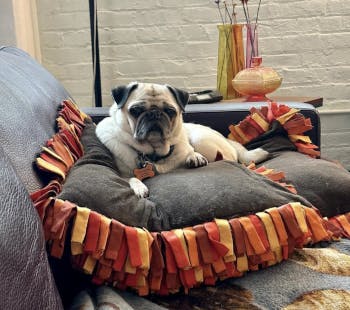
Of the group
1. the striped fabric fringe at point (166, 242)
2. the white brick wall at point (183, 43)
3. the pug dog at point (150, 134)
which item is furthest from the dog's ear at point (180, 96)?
the white brick wall at point (183, 43)

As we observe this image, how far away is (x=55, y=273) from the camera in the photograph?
0.87 meters

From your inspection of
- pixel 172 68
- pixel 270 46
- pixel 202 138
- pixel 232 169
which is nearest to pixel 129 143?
pixel 202 138

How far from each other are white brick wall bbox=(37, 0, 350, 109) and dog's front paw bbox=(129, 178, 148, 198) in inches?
52.4

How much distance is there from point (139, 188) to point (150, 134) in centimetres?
30

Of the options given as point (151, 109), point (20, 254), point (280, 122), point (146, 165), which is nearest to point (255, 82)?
point (280, 122)

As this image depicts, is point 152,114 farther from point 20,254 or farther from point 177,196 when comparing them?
point 20,254

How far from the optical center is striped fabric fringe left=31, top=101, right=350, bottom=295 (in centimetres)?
88

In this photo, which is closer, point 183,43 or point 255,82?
point 255,82

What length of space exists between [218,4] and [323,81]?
62 cm

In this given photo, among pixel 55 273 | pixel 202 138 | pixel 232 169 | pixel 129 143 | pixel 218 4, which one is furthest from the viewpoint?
pixel 218 4

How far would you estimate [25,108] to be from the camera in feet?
3.62

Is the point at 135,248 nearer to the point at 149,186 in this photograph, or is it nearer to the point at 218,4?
the point at 149,186

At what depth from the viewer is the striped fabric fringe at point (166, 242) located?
0.88 metres

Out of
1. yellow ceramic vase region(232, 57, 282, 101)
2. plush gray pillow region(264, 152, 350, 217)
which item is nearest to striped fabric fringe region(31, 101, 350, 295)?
plush gray pillow region(264, 152, 350, 217)
